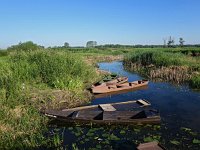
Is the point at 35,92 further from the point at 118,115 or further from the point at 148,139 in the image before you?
the point at 148,139

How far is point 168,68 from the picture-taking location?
2834cm

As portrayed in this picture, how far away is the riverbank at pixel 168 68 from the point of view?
2438 centimetres

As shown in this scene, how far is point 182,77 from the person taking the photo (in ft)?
81.0

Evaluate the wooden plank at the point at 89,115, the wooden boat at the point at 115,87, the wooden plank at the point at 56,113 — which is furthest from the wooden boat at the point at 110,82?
the wooden plank at the point at 89,115

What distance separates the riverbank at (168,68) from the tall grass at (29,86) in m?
7.97

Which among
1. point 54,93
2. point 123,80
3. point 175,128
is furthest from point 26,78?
point 175,128

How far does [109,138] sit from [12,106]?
5337 mm

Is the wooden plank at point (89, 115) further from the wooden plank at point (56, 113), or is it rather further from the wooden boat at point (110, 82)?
the wooden boat at point (110, 82)

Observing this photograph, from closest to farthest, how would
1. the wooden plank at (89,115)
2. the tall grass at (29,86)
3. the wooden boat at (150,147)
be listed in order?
the wooden boat at (150,147), the tall grass at (29,86), the wooden plank at (89,115)

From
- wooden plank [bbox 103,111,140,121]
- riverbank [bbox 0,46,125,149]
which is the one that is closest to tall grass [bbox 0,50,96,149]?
riverbank [bbox 0,46,125,149]

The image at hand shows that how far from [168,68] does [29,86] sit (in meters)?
16.5

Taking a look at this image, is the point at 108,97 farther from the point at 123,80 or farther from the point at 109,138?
the point at 109,138

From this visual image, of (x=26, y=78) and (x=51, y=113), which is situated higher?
(x=26, y=78)

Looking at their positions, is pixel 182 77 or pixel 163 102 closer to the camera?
pixel 163 102
